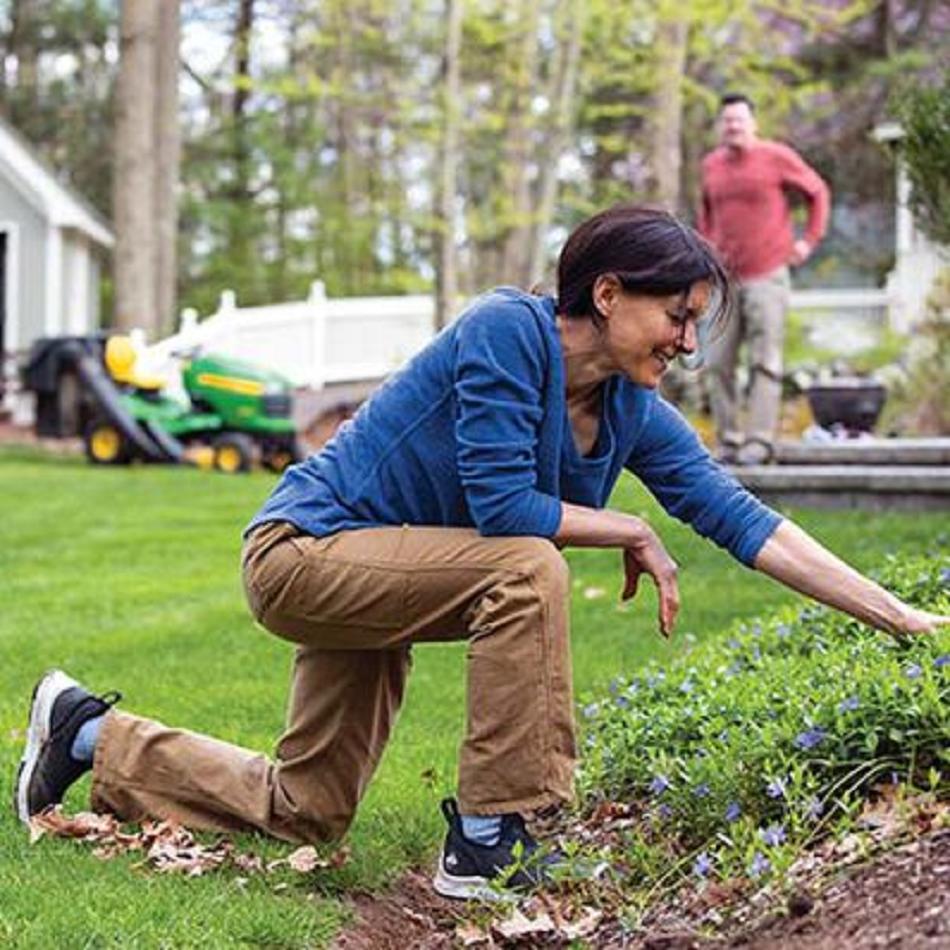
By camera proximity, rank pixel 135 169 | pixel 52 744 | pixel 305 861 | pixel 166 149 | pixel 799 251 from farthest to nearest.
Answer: pixel 166 149
pixel 135 169
pixel 799 251
pixel 52 744
pixel 305 861

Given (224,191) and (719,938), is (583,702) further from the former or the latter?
(224,191)

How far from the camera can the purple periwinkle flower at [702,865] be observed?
3.78 meters

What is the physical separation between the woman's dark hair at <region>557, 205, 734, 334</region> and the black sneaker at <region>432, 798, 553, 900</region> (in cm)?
100

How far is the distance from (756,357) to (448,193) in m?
8.94

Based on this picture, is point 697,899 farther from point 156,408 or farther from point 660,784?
point 156,408

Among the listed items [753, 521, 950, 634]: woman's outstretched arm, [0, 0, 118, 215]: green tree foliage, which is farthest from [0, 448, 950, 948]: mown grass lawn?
[0, 0, 118, 215]: green tree foliage

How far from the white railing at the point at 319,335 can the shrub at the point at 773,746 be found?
1496cm

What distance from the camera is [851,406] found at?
14953 millimetres

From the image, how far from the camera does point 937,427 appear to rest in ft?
48.6

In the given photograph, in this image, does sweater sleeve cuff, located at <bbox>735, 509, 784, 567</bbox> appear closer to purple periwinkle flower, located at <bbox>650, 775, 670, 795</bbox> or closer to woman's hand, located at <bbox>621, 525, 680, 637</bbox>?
woman's hand, located at <bbox>621, 525, 680, 637</bbox>

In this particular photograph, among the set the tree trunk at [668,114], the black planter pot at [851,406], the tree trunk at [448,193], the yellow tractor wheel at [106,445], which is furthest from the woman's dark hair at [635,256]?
the tree trunk at [448,193]

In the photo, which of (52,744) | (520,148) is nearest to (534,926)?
(52,744)

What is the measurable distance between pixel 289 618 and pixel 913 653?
1251 millimetres

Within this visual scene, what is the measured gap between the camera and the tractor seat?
17.1 metres
